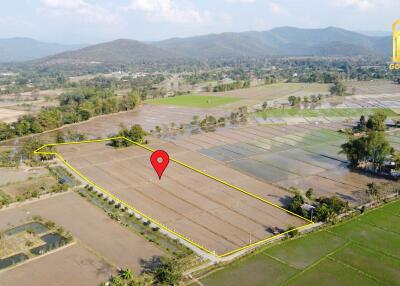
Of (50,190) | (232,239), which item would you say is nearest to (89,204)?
(50,190)

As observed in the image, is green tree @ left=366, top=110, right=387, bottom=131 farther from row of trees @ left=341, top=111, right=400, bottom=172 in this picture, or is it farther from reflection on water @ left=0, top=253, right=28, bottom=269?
reflection on water @ left=0, top=253, right=28, bottom=269

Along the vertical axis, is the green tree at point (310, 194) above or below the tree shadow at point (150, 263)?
above

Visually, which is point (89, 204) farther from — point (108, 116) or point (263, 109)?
point (263, 109)

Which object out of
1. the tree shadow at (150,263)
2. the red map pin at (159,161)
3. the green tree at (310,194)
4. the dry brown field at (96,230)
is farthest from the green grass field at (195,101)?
the tree shadow at (150,263)

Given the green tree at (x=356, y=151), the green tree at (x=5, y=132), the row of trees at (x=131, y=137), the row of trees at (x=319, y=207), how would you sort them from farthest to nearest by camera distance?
the green tree at (x=5, y=132), the row of trees at (x=131, y=137), the green tree at (x=356, y=151), the row of trees at (x=319, y=207)

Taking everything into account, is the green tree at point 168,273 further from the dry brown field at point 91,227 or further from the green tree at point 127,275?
the dry brown field at point 91,227

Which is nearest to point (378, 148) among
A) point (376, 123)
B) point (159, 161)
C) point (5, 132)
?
point (376, 123)

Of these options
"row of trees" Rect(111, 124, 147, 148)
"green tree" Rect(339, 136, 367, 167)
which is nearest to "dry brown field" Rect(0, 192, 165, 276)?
"row of trees" Rect(111, 124, 147, 148)

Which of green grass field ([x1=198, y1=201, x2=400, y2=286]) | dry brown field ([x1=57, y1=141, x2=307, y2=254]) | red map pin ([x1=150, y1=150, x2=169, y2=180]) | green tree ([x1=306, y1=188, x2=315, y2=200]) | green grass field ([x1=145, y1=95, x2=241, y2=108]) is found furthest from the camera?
green grass field ([x1=145, y1=95, x2=241, y2=108])
